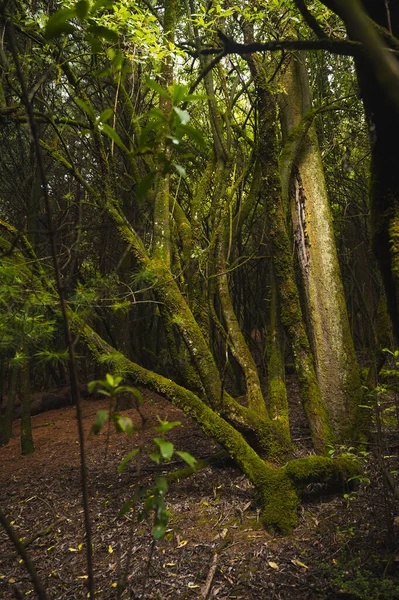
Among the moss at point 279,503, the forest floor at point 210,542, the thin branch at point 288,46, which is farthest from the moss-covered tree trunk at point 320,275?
the thin branch at point 288,46

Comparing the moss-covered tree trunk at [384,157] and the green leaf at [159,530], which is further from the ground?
the moss-covered tree trunk at [384,157]

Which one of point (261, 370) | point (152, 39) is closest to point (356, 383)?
point (152, 39)

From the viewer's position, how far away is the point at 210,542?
3.07 meters

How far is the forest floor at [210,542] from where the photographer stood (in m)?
2.47

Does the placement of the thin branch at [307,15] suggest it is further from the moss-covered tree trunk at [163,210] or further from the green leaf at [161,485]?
the moss-covered tree trunk at [163,210]

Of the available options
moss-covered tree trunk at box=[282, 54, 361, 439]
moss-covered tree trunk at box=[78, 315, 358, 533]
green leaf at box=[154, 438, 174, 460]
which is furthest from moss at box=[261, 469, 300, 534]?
green leaf at box=[154, 438, 174, 460]

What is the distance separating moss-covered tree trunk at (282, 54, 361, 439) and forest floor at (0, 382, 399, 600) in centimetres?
54

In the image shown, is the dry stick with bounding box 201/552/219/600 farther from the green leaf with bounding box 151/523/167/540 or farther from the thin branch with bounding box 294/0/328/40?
the thin branch with bounding box 294/0/328/40

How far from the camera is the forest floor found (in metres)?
2.47

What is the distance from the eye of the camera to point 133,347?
9.59 m

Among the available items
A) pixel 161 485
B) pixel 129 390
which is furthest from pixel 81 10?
pixel 161 485

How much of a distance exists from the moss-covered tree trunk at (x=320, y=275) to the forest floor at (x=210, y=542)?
539 millimetres

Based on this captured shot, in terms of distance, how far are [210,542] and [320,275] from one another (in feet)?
8.11

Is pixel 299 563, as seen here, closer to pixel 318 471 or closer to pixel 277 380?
pixel 318 471
